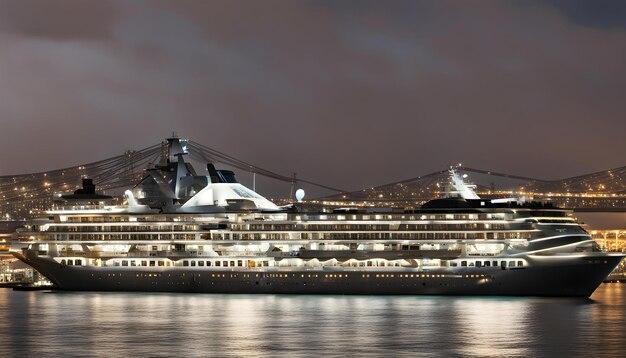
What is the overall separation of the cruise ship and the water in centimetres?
133

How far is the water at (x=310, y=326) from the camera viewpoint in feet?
133

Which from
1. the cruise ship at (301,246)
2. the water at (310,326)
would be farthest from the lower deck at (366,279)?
the water at (310,326)

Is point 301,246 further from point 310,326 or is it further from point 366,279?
point 310,326

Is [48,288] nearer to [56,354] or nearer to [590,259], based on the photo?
[590,259]

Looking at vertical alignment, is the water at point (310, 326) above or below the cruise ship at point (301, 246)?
below

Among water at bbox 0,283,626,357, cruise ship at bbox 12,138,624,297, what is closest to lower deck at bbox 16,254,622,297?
cruise ship at bbox 12,138,624,297

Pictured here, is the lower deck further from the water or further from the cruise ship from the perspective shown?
the water

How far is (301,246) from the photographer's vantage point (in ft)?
211

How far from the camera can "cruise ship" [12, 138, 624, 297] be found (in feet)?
199

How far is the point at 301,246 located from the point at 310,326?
1713 cm

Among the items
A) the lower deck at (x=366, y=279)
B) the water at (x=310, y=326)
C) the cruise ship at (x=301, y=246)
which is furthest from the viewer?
the cruise ship at (x=301, y=246)

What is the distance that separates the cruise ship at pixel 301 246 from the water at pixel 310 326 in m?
1.33

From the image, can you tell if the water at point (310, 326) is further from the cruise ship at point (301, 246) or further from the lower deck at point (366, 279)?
the cruise ship at point (301, 246)

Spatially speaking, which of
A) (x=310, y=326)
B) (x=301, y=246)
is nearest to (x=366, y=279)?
(x=301, y=246)
